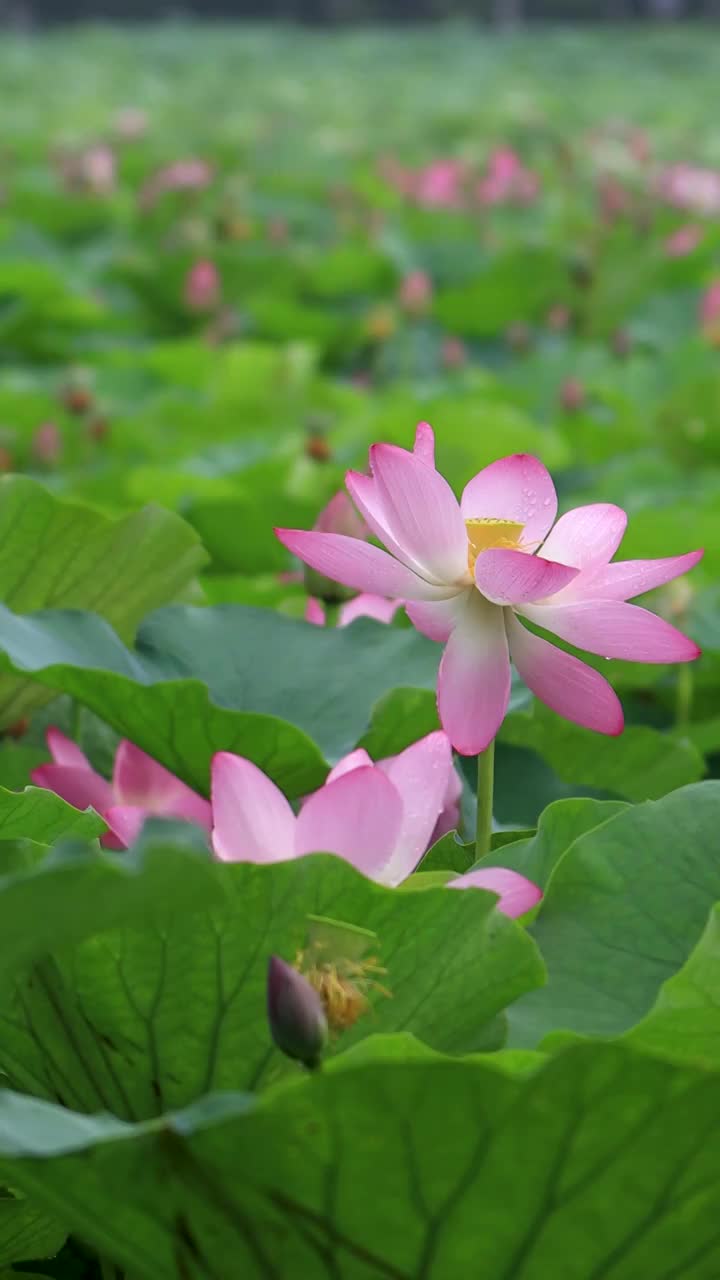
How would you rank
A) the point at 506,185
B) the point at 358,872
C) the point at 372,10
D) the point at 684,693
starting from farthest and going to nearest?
the point at 372,10
the point at 506,185
the point at 684,693
the point at 358,872

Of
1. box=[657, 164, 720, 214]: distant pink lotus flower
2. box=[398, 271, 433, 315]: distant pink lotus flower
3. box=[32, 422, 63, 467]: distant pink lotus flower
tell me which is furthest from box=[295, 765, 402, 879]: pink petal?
box=[657, 164, 720, 214]: distant pink lotus flower

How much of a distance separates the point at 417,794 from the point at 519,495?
0.16 meters

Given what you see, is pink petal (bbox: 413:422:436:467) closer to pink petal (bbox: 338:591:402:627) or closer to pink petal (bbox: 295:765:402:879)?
pink petal (bbox: 295:765:402:879)

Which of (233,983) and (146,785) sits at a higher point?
(233,983)

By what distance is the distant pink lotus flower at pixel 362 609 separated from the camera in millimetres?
1073

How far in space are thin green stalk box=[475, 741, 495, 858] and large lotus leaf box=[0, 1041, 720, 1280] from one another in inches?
9.3

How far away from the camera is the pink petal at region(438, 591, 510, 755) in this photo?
0.70 meters

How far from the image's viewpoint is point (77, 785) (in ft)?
2.87

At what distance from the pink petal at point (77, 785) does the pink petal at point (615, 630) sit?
265mm

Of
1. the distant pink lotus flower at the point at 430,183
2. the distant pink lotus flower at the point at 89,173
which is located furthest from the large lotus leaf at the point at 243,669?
the distant pink lotus flower at the point at 430,183

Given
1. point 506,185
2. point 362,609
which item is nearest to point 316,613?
point 362,609

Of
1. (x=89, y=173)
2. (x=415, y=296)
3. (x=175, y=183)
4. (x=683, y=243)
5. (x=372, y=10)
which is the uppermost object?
(x=415, y=296)

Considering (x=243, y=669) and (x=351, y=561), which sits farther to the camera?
(x=243, y=669)

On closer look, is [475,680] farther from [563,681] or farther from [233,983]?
[233,983]
